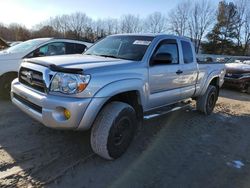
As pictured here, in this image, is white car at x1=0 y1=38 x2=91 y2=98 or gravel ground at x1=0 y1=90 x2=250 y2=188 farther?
white car at x1=0 y1=38 x2=91 y2=98

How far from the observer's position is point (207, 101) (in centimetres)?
707

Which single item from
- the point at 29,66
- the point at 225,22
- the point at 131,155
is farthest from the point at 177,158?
the point at 225,22

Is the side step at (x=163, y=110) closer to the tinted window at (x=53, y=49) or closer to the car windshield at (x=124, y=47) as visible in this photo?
the car windshield at (x=124, y=47)

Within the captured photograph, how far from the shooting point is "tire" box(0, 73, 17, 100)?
22.5 feet

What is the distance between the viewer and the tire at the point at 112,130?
12.5 ft

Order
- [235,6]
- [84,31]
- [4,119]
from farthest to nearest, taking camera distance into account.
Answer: [84,31], [235,6], [4,119]

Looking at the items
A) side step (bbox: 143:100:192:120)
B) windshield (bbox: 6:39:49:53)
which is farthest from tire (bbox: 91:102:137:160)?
windshield (bbox: 6:39:49:53)

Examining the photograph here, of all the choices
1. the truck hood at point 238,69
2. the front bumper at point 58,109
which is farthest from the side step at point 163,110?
the truck hood at point 238,69

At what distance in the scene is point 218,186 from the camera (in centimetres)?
359

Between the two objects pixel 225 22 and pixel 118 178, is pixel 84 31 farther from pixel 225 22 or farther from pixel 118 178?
pixel 118 178

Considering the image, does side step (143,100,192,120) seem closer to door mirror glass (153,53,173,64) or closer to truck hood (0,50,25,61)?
door mirror glass (153,53,173,64)

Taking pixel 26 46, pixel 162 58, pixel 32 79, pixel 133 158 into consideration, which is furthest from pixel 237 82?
pixel 32 79

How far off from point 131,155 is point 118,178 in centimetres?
76

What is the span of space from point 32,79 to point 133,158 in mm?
1909
